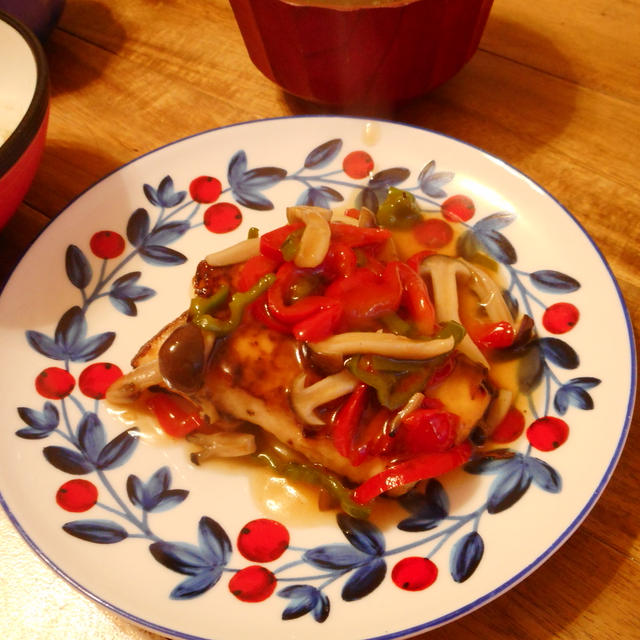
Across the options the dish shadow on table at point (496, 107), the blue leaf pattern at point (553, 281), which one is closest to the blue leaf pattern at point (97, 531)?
the blue leaf pattern at point (553, 281)

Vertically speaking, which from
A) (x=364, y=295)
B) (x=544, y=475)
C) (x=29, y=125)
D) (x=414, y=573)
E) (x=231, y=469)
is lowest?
(x=231, y=469)

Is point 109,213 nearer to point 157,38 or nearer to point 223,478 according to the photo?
point 223,478

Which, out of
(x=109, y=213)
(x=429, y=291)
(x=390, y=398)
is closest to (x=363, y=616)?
(x=390, y=398)

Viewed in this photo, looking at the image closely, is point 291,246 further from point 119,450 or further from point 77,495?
point 77,495

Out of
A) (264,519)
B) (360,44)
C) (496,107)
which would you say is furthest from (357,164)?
(264,519)

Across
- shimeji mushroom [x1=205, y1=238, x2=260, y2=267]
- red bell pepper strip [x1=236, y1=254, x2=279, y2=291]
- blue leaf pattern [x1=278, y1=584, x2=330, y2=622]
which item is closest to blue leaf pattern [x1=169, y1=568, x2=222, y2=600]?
blue leaf pattern [x1=278, y1=584, x2=330, y2=622]

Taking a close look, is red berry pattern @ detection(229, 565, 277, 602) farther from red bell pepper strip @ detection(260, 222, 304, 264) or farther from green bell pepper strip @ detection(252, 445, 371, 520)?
red bell pepper strip @ detection(260, 222, 304, 264)
